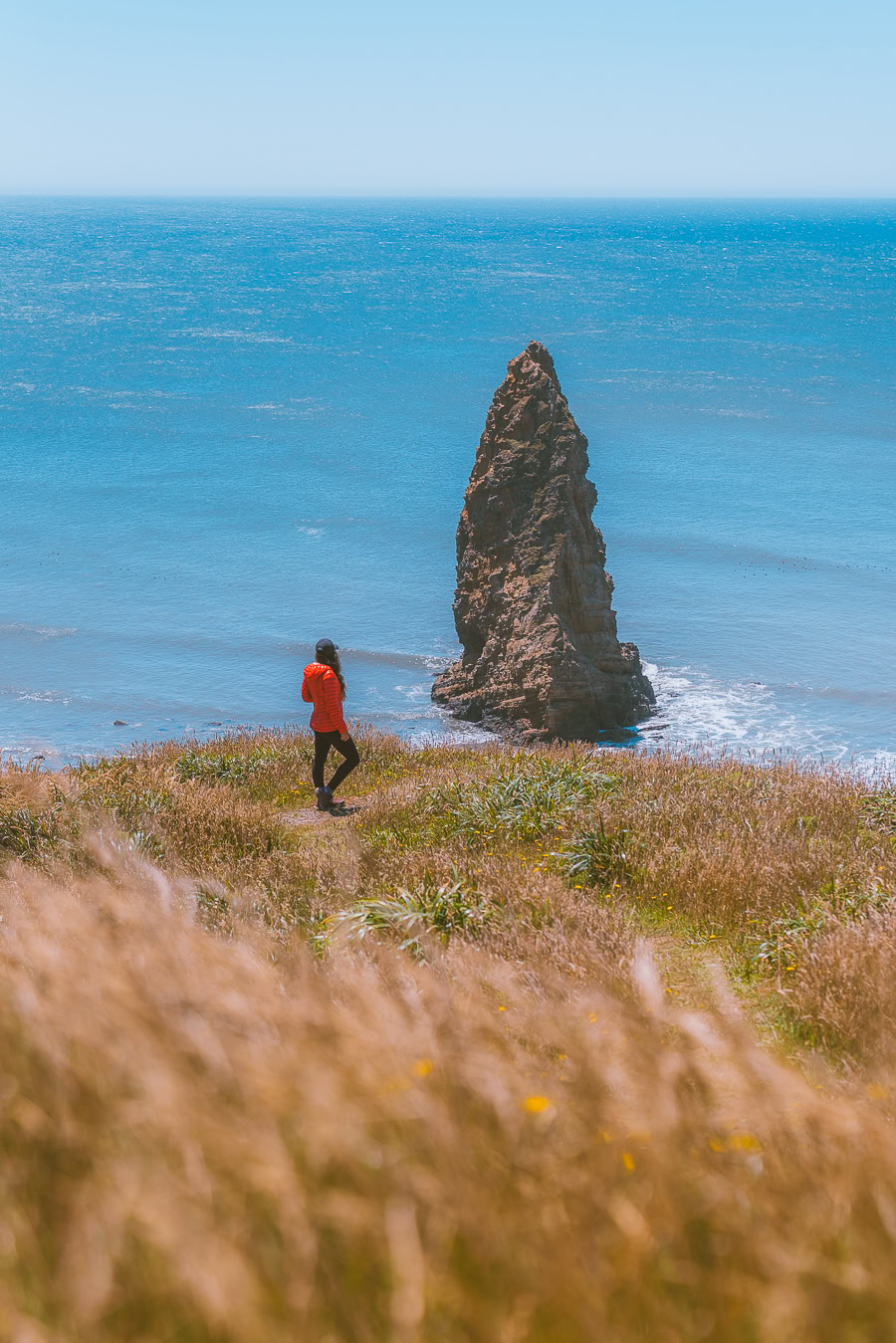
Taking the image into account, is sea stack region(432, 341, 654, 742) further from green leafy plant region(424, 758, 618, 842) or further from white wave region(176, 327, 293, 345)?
white wave region(176, 327, 293, 345)

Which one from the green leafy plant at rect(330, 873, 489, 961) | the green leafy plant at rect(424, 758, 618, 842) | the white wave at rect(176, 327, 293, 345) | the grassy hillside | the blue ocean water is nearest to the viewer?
the grassy hillside

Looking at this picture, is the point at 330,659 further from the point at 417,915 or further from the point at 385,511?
the point at 385,511

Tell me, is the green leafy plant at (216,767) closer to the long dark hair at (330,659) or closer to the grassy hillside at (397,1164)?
the long dark hair at (330,659)

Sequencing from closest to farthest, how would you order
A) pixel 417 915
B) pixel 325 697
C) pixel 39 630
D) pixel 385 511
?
pixel 417 915, pixel 325 697, pixel 39 630, pixel 385 511

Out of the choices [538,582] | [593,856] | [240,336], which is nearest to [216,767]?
[593,856]

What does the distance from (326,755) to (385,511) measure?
4438cm

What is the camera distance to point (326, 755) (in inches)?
536

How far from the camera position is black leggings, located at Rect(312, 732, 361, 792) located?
43.9 ft

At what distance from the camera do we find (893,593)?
1665 inches

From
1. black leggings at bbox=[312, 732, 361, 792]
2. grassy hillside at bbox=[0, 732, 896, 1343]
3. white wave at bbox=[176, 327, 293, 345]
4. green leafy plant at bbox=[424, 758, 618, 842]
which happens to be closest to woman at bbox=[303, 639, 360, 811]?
black leggings at bbox=[312, 732, 361, 792]

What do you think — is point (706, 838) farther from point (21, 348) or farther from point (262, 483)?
point (21, 348)

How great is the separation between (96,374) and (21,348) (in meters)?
17.9

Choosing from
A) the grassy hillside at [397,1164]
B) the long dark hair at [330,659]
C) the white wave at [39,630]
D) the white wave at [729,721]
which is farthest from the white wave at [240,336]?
the grassy hillside at [397,1164]

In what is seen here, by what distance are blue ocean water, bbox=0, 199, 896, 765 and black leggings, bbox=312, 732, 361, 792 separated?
30.3 feet
